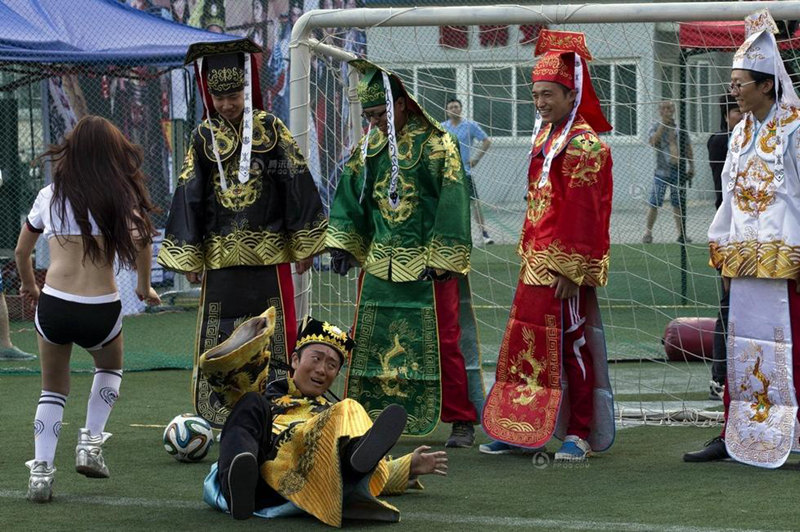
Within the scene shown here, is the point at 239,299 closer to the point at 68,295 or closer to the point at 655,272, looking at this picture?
the point at 68,295

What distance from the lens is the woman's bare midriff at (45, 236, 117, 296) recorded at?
17.3 ft

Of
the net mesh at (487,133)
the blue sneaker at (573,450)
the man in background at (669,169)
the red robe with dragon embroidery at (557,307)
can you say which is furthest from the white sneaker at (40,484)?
the man in background at (669,169)

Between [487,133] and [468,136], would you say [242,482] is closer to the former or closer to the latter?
[468,136]

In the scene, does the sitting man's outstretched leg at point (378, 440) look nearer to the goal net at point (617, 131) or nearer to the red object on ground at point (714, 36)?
the goal net at point (617, 131)

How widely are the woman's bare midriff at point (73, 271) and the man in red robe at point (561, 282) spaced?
6.42ft

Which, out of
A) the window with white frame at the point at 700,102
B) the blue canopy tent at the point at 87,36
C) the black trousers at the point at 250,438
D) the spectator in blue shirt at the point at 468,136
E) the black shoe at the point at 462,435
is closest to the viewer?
the black trousers at the point at 250,438

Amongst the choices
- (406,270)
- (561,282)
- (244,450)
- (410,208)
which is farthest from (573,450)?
(244,450)

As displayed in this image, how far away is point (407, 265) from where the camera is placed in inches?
257

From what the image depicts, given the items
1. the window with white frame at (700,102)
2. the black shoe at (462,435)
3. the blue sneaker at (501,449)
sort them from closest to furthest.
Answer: the blue sneaker at (501,449), the black shoe at (462,435), the window with white frame at (700,102)

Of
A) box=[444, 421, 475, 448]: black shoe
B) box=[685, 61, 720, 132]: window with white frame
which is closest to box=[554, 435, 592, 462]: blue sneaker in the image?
box=[444, 421, 475, 448]: black shoe

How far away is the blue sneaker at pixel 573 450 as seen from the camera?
20.2 feet

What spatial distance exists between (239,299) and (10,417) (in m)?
1.81

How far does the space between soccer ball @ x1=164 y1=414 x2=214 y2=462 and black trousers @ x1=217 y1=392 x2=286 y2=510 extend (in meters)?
1.13

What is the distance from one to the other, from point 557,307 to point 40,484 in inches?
92.6
